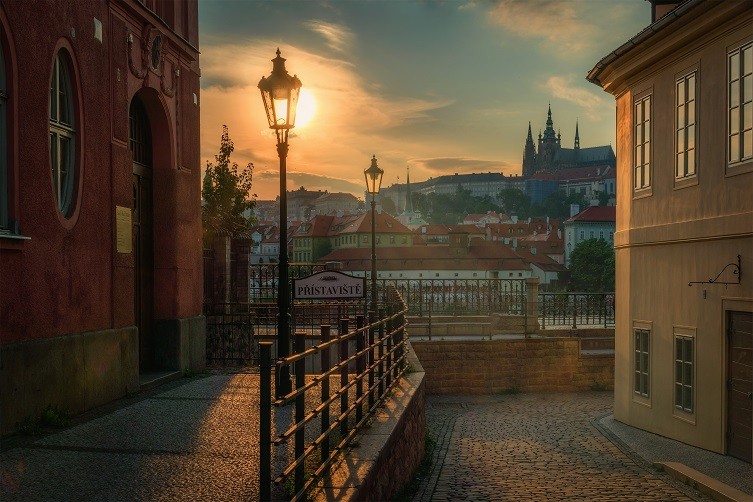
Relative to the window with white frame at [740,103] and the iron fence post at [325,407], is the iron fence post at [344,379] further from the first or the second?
the window with white frame at [740,103]

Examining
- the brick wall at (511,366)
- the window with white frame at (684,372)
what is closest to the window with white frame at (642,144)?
the window with white frame at (684,372)

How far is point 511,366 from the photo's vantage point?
21.8 metres

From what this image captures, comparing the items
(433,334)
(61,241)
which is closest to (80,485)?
(61,241)

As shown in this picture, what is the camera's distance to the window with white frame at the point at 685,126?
1340 centimetres

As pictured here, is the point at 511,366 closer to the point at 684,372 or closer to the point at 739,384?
the point at 684,372

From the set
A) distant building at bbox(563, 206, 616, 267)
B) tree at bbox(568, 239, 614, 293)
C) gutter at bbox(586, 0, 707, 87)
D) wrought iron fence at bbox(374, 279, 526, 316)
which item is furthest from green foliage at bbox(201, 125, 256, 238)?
distant building at bbox(563, 206, 616, 267)

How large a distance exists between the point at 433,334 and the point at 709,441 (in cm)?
1178

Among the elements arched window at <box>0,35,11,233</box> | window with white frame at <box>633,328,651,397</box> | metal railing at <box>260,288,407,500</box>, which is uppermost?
arched window at <box>0,35,11,233</box>

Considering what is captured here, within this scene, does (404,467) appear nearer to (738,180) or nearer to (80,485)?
(80,485)

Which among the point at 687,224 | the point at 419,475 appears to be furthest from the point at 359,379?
the point at 687,224

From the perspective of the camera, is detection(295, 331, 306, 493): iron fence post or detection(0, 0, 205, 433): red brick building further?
detection(0, 0, 205, 433): red brick building

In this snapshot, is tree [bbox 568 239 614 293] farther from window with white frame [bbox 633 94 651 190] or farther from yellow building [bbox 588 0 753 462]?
window with white frame [bbox 633 94 651 190]

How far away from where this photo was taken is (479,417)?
17672mm

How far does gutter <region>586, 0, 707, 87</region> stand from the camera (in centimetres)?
1271
